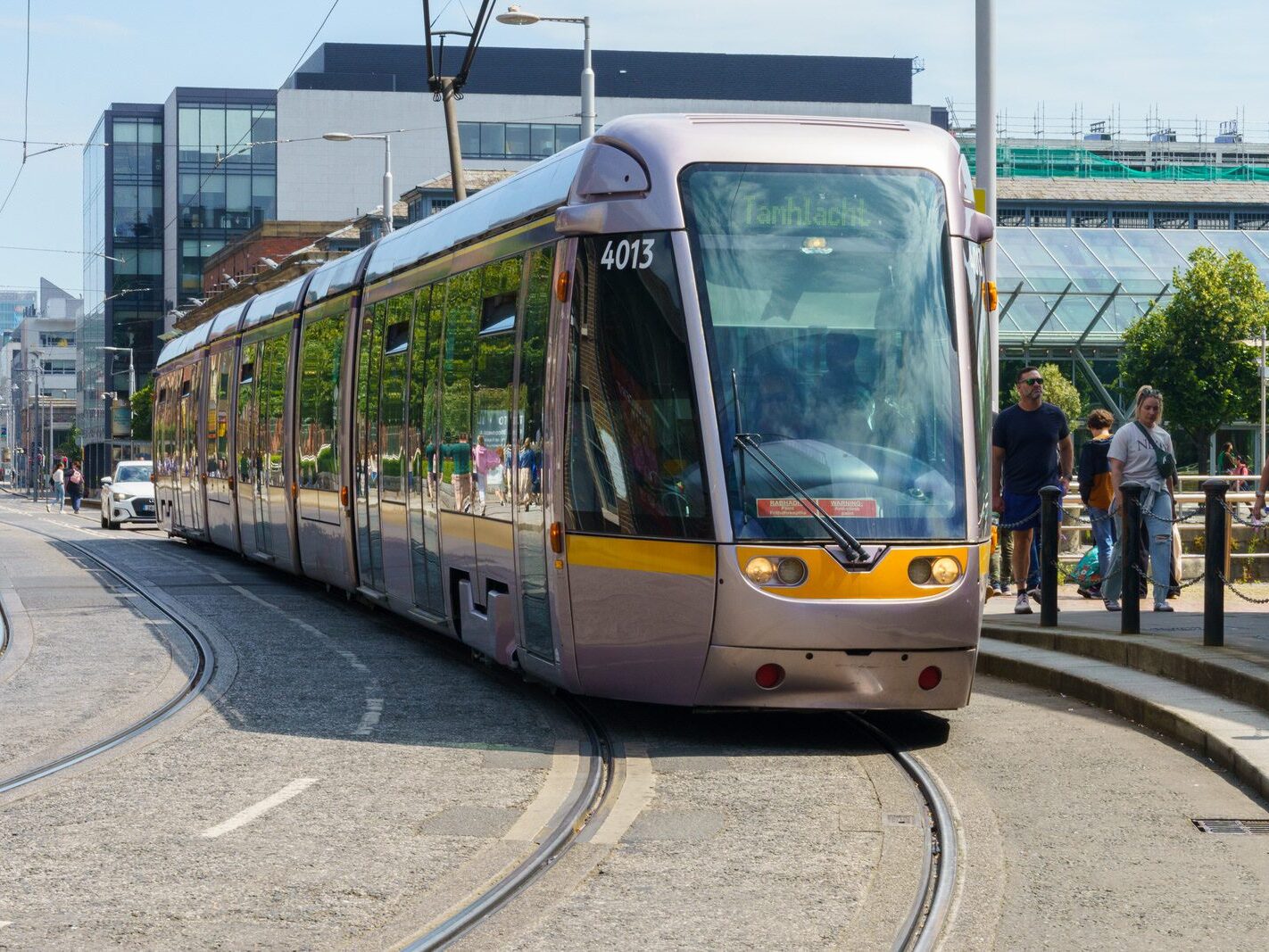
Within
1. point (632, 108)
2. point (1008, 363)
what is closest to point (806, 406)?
point (1008, 363)

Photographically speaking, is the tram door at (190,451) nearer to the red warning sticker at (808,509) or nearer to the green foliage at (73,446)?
the red warning sticker at (808,509)

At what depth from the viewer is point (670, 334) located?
8.77 m

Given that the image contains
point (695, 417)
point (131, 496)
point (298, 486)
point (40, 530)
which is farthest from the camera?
point (131, 496)

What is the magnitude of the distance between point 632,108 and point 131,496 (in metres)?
56.4

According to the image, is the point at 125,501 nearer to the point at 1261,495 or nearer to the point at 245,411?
the point at 245,411

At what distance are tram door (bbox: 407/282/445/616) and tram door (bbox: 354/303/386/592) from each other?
46.5 inches

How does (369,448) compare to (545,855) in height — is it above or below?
above

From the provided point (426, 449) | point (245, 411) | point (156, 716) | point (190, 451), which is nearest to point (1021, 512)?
point (426, 449)

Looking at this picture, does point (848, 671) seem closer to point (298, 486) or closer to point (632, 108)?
point (298, 486)

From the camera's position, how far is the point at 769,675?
28.5ft

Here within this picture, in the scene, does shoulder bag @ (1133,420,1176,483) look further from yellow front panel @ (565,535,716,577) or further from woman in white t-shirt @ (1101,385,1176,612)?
yellow front panel @ (565,535,716,577)

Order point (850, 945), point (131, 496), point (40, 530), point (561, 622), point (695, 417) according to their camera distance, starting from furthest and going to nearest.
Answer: point (131, 496)
point (40, 530)
point (561, 622)
point (695, 417)
point (850, 945)

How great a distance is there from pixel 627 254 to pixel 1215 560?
13.0ft

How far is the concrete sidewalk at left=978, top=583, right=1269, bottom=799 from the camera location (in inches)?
348
